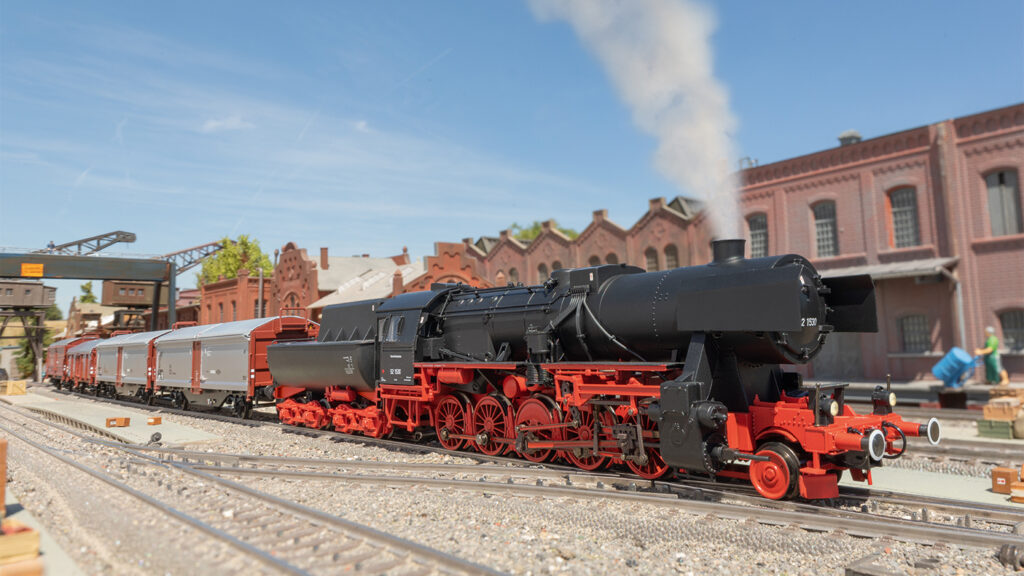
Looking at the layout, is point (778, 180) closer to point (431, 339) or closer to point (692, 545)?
point (431, 339)

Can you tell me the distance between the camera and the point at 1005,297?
2133 centimetres

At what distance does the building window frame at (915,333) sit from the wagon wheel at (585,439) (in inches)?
765

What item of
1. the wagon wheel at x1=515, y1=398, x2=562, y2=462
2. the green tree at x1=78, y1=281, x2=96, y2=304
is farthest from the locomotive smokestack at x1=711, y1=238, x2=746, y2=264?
the green tree at x1=78, y1=281, x2=96, y2=304

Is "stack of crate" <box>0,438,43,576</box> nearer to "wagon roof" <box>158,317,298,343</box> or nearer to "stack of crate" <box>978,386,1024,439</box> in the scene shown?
"wagon roof" <box>158,317,298,343</box>

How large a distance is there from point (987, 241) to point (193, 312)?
58010 mm

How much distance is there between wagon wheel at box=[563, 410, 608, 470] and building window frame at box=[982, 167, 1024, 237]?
20537 mm

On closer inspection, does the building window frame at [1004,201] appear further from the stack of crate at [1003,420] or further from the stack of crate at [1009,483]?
the stack of crate at [1009,483]

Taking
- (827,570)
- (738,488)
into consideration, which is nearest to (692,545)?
(827,570)

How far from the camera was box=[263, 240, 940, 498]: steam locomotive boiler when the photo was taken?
285 inches

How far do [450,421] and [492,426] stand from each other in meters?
1.11

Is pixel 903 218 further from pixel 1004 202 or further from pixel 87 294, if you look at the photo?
pixel 87 294

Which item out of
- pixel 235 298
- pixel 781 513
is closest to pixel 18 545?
pixel 781 513

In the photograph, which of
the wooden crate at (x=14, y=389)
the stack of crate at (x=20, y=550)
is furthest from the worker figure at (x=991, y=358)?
the wooden crate at (x=14, y=389)

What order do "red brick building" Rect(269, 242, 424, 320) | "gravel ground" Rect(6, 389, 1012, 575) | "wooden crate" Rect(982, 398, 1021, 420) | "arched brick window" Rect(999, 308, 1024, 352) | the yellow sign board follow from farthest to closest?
"red brick building" Rect(269, 242, 424, 320) < the yellow sign board < "arched brick window" Rect(999, 308, 1024, 352) < "wooden crate" Rect(982, 398, 1021, 420) < "gravel ground" Rect(6, 389, 1012, 575)
